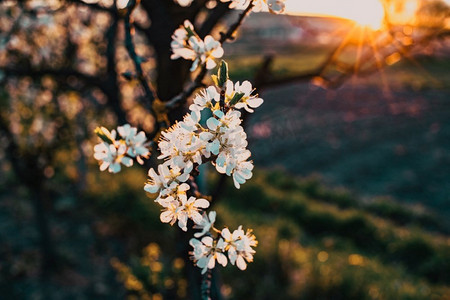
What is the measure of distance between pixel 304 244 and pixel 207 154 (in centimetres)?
558

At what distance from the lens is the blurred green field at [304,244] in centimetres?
413

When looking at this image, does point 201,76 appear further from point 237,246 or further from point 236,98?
point 237,246

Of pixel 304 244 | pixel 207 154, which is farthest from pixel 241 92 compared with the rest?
pixel 304 244

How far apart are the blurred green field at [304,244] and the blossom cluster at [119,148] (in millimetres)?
1291

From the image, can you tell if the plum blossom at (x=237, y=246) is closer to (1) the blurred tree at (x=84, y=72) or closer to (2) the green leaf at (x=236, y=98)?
(2) the green leaf at (x=236, y=98)

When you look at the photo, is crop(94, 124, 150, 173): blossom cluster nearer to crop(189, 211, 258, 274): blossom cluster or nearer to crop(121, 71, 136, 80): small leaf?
crop(189, 211, 258, 274): blossom cluster

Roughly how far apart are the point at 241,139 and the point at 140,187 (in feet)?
19.4

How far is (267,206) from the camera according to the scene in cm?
782

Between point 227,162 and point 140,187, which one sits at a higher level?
point 227,162

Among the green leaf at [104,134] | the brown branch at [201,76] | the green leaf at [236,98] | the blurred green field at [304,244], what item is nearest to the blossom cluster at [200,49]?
the brown branch at [201,76]

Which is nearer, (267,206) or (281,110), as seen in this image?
(267,206)

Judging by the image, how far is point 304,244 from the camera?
623 cm

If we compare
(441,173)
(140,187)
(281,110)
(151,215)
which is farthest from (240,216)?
(281,110)

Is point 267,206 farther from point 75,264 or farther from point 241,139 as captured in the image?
point 241,139
